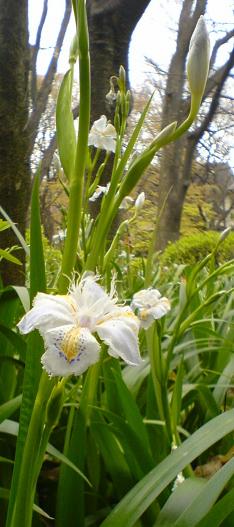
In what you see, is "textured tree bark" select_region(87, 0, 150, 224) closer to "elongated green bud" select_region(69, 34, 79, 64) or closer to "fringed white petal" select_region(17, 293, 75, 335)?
"elongated green bud" select_region(69, 34, 79, 64)

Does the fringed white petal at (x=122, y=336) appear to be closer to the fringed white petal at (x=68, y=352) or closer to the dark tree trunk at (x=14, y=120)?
the fringed white petal at (x=68, y=352)

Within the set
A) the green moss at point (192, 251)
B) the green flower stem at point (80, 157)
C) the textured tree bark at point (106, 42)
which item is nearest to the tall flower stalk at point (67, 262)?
the green flower stem at point (80, 157)

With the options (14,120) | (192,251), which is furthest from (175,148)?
(14,120)

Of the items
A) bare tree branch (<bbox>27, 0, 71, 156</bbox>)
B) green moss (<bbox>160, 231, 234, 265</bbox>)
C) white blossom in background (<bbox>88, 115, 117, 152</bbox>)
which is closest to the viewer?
white blossom in background (<bbox>88, 115, 117, 152</bbox>)

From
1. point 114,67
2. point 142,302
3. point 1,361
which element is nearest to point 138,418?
point 142,302

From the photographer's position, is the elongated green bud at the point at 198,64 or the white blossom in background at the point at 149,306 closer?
the elongated green bud at the point at 198,64

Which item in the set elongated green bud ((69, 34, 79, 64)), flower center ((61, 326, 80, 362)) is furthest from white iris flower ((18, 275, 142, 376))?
elongated green bud ((69, 34, 79, 64))

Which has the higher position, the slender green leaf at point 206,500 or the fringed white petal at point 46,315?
the fringed white petal at point 46,315
